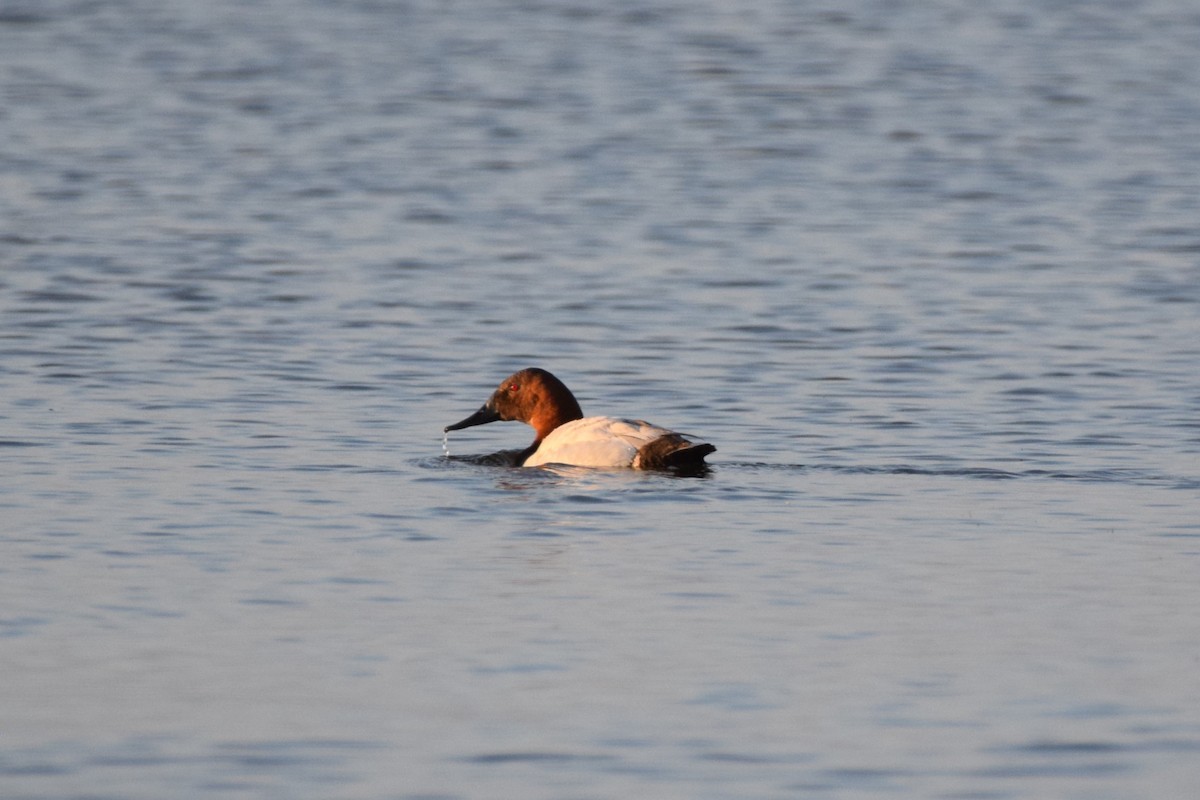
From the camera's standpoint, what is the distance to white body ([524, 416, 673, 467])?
1102 cm

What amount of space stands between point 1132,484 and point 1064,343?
4312mm

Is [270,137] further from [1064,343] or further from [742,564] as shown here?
[742,564]

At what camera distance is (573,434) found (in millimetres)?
11312

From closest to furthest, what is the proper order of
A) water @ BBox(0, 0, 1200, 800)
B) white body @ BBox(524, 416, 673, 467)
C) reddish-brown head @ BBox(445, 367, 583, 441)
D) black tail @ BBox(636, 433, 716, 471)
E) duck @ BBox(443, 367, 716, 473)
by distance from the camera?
water @ BBox(0, 0, 1200, 800)
black tail @ BBox(636, 433, 716, 471)
duck @ BBox(443, 367, 716, 473)
white body @ BBox(524, 416, 673, 467)
reddish-brown head @ BBox(445, 367, 583, 441)

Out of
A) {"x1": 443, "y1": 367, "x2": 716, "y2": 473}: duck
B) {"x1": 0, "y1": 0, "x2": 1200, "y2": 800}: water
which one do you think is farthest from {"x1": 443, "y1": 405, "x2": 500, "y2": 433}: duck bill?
{"x1": 0, "y1": 0, "x2": 1200, "y2": 800}: water

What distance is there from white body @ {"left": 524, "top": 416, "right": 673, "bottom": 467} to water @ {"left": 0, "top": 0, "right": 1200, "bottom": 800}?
0.77ft

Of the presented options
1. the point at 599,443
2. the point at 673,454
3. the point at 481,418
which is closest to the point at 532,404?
the point at 481,418

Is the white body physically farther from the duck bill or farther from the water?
the duck bill

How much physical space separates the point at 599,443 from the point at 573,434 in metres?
0.24

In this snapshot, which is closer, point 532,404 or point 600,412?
point 532,404

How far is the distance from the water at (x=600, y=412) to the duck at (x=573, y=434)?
0.22m

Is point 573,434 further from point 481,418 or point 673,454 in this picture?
point 481,418

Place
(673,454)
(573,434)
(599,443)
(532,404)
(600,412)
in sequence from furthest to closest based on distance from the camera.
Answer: (600,412)
(532,404)
(573,434)
(599,443)
(673,454)

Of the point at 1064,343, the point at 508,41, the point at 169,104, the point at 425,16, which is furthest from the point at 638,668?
the point at 425,16
